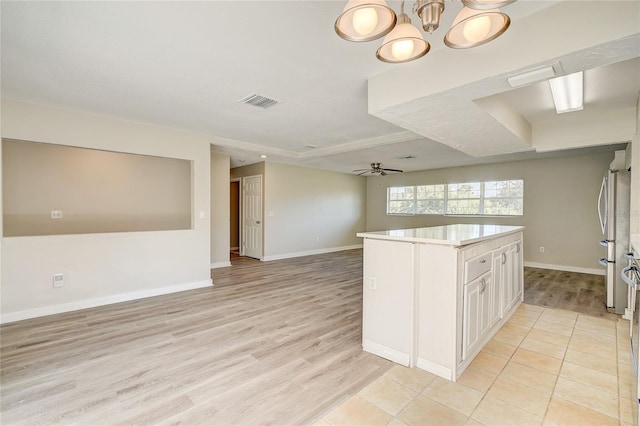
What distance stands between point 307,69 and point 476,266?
2314 mm

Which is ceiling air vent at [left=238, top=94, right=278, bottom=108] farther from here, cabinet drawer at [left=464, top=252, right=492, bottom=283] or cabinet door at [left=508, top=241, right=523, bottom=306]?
cabinet door at [left=508, top=241, right=523, bottom=306]

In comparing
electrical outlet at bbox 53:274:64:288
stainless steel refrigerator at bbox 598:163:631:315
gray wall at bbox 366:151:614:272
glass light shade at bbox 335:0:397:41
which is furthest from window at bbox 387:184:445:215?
electrical outlet at bbox 53:274:64:288

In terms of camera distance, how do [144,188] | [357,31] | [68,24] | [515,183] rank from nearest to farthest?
[357,31], [68,24], [144,188], [515,183]

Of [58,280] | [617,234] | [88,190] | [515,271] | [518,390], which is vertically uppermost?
[88,190]

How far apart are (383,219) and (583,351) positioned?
23.2 ft

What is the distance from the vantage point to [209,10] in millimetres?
1806

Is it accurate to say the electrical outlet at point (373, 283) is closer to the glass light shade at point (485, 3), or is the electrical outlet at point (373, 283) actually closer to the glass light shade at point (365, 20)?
the glass light shade at point (365, 20)

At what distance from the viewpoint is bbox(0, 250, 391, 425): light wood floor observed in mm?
1848

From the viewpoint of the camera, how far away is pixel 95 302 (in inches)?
150

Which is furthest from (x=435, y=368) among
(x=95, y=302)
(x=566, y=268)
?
(x=566, y=268)

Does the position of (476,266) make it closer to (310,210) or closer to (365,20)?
(365,20)

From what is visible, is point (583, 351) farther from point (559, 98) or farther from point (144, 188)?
point (144, 188)

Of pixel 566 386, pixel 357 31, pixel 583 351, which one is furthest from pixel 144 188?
pixel 583 351

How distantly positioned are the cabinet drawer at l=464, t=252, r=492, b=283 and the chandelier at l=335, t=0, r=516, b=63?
64.5 inches
